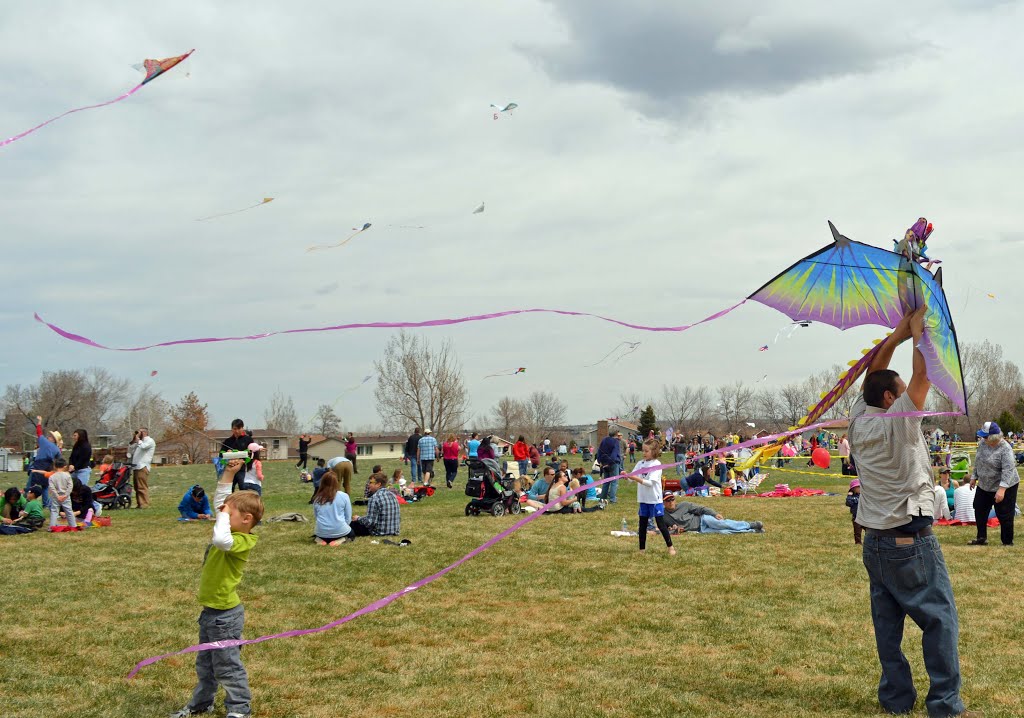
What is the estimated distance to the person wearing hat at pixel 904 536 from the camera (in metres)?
4.39

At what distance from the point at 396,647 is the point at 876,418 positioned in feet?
12.6

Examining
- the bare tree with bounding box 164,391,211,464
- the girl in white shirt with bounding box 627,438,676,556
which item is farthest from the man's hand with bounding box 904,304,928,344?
the bare tree with bounding box 164,391,211,464

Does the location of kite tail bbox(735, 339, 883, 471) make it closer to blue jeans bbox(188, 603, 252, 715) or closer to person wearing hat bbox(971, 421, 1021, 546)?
blue jeans bbox(188, 603, 252, 715)

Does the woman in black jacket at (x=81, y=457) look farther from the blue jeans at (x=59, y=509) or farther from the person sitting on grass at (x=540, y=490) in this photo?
the person sitting on grass at (x=540, y=490)

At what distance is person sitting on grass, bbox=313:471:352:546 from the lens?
11172 mm

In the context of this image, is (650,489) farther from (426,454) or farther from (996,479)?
(426,454)

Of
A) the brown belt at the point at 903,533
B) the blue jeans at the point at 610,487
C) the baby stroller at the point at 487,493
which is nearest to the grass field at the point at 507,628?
the brown belt at the point at 903,533

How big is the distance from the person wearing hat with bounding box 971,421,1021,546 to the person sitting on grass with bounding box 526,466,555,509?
777 cm

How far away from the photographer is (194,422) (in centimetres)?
6844

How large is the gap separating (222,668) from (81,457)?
Answer: 11.3 meters

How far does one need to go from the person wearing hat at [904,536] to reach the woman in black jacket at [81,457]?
13.3 meters

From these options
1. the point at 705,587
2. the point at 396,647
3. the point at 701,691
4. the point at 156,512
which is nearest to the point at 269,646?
the point at 396,647

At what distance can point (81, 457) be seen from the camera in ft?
47.4

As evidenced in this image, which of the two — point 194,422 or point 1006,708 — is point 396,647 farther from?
point 194,422
